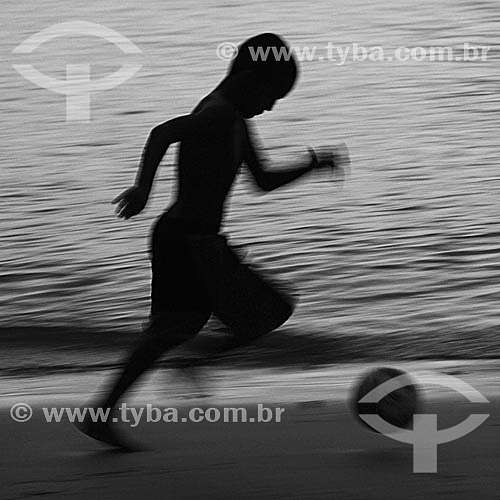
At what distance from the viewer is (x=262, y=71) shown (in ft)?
14.3

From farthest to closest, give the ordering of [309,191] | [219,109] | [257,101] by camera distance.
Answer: [309,191] → [257,101] → [219,109]

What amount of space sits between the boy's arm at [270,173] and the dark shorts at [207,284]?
0.88ft

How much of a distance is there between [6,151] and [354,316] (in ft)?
15.8

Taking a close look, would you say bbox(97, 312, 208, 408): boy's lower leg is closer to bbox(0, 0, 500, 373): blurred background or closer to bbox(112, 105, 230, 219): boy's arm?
bbox(112, 105, 230, 219): boy's arm

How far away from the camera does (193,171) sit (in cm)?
435

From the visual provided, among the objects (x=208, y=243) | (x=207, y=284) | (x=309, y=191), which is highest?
(x=208, y=243)

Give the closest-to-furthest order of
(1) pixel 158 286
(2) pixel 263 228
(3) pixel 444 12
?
1. (1) pixel 158 286
2. (2) pixel 263 228
3. (3) pixel 444 12

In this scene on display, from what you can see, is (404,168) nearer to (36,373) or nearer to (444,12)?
(36,373)

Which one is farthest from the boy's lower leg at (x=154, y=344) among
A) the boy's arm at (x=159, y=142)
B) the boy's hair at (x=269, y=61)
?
the boy's hair at (x=269, y=61)

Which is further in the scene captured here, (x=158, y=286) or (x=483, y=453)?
(x=158, y=286)

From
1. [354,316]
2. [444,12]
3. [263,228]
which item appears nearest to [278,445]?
[354,316]

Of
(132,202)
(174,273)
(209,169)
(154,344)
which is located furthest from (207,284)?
(132,202)

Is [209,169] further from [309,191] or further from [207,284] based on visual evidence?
[309,191]

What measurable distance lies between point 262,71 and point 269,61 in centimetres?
4
